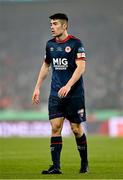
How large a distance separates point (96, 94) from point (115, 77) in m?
1.35

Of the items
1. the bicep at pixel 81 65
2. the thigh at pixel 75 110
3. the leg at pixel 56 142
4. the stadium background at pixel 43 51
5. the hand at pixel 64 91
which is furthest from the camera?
the stadium background at pixel 43 51

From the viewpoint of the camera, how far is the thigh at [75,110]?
9656mm

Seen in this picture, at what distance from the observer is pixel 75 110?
9680 mm

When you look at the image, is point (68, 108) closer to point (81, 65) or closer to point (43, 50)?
point (81, 65)

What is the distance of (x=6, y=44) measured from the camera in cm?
4147

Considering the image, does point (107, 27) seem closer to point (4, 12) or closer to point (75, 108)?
point (4, 12)

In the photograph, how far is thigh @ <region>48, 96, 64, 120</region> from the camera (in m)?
9.61

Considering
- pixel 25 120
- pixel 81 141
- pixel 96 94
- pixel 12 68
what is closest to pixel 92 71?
pixel 96 94

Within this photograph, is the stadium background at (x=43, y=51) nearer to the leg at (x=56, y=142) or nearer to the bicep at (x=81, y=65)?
the leg at (x=56, y=142)

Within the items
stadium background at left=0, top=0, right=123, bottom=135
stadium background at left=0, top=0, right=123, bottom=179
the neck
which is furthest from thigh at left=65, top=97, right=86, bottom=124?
stadium background at left=0, top=0, right=123, bottom=135

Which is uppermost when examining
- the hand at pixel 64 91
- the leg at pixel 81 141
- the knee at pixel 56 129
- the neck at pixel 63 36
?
the neck at pixel 63 36

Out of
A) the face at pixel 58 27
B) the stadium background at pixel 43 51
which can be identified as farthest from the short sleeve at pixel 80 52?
the stadium background at pixel 43 51

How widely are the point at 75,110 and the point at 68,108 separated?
0.30 feet

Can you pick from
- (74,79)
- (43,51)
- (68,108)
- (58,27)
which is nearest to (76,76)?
(74,79)
